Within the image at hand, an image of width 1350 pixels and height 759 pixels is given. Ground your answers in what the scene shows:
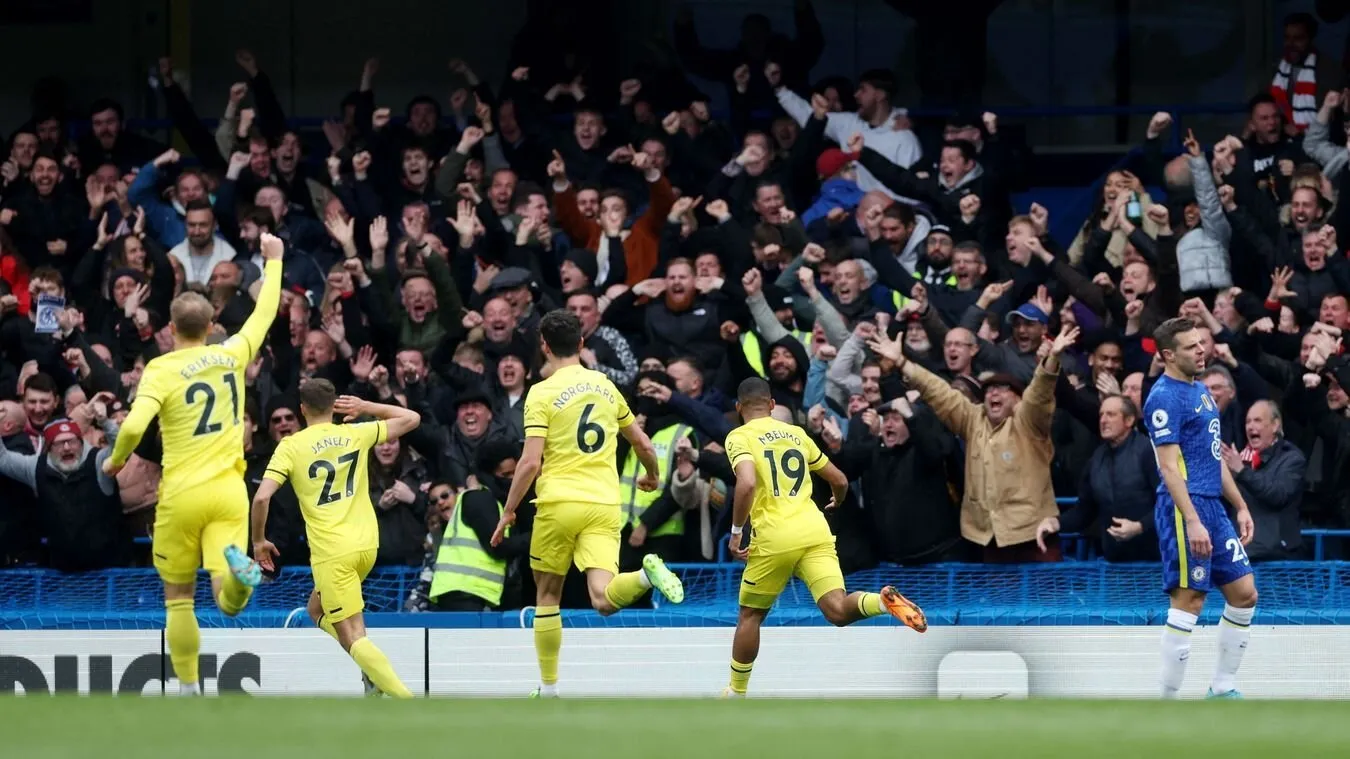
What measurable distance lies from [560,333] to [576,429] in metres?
0.49

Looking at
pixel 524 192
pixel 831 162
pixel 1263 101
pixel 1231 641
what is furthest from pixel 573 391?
pixel 1263 101

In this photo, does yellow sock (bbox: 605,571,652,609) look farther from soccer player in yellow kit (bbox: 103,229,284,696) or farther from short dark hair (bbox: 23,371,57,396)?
short dark hair (bbox: 23,371,57,396)

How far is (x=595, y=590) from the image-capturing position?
9.70m

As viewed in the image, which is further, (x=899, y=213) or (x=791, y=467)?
(x=899, y=213)

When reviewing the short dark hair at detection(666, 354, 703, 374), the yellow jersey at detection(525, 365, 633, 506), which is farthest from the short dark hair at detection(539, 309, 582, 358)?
the short dark hair at detection(666, 354, 703, 374)

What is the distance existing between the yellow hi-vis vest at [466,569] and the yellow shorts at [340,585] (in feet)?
4.88

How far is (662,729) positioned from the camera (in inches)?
218

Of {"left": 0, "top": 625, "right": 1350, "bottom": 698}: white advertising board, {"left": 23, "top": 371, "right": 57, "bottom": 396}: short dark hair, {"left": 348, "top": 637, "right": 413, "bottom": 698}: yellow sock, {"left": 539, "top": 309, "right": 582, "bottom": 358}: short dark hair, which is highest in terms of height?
{"left": 539, "top": 309, "right": 582, "bottom": 358}: short dark hair

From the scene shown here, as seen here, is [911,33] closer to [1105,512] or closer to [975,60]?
[975,60]

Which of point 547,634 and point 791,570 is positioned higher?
point 791,570

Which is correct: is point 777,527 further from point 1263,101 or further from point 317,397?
point 1263,101

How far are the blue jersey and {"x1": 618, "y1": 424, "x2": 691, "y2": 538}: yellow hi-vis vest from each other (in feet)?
9.63

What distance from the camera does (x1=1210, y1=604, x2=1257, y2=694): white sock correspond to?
388 inches

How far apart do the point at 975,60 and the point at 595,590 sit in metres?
7.85
